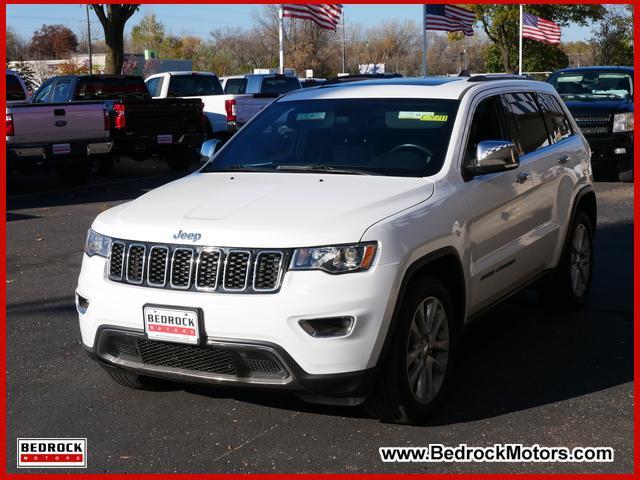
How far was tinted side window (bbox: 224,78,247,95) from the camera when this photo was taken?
24641mm

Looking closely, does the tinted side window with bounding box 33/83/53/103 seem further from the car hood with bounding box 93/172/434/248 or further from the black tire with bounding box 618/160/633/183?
the car hood with bounding box 93/172/434/248

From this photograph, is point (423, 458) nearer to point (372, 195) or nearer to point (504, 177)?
point (372, 195)

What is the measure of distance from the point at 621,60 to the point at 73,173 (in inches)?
1832

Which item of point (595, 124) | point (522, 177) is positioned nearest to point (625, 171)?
point (595, 124)

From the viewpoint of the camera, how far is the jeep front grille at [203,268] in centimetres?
436

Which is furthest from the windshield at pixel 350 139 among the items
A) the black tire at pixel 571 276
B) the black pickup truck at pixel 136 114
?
the black pickup truck at pixel 136 114

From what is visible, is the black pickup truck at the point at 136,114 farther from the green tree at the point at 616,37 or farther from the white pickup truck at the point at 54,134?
the green tree at the point at 616,37

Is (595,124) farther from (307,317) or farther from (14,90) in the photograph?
(307,317)

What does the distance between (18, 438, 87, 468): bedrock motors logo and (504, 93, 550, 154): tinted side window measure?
3.46m

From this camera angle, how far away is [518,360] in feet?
19.5

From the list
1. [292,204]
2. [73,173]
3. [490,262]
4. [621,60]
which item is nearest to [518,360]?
[490,262]

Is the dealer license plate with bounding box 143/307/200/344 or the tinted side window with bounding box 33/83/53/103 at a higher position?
the tinted side window with bounding box 33/83/53/103

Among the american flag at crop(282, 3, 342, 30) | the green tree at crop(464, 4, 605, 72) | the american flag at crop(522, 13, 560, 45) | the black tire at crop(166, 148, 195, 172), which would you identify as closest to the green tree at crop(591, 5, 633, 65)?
the green tree at crop(464, 4, 605, 72)

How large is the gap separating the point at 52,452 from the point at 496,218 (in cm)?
284
